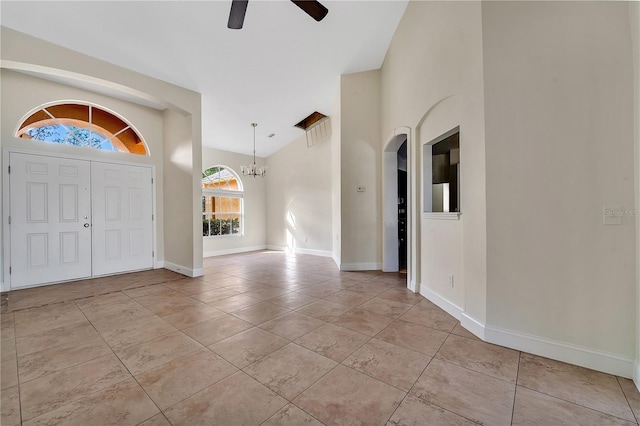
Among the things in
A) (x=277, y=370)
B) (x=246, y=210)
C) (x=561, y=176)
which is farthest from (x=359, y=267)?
(x=246, y=210)

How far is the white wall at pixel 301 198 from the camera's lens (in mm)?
7125

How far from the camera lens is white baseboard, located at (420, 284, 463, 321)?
272 cm

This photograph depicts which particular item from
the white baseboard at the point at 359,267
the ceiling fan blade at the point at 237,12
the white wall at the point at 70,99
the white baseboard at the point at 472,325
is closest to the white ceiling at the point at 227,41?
the ceiling fan blade at the point at 237,12

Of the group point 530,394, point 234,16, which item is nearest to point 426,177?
point 530,394

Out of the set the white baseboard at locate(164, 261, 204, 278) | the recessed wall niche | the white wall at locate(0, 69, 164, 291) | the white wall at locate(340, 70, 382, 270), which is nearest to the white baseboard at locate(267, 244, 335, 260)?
the white wall at locate(340, 70, 382, 270)

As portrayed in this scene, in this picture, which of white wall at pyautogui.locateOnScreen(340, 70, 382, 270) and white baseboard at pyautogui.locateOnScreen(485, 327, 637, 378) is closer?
white baseboard at pyautogui.locateOnScreen(485, 327, 637, 378)

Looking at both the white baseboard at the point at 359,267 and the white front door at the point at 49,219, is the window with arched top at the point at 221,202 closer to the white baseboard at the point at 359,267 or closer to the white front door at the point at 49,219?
the white front door at the point at 49,219

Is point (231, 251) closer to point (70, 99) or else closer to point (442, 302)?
point (70, 99)

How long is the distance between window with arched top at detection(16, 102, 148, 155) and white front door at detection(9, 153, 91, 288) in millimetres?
395

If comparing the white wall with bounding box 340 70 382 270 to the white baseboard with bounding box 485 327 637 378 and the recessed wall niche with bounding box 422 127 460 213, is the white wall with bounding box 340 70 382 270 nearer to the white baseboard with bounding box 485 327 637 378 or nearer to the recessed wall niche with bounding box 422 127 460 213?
the recessed wall niche with bounding box 422 127 460 213

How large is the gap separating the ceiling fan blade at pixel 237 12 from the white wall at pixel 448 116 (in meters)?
2.15

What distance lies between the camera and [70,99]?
4410mm

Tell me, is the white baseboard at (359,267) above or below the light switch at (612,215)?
below

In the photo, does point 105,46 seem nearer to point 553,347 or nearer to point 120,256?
point 120,256
